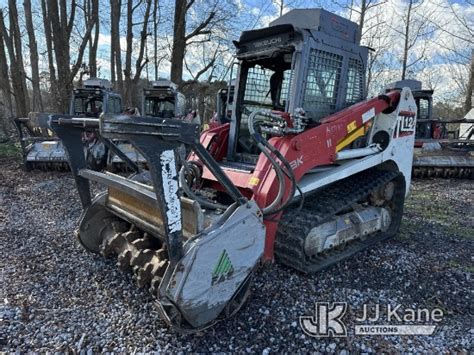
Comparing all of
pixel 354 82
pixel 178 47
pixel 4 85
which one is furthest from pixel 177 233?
pixel 4 85

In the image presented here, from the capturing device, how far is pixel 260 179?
3.23m

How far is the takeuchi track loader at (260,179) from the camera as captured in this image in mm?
2432

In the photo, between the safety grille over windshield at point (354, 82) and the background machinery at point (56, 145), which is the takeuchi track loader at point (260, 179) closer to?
the safety grille over windshield at point (354, 82)

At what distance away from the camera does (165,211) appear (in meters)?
2.36

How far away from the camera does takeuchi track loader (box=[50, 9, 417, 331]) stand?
7.98 ft

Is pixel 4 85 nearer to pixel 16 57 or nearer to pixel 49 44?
pixel 16 57

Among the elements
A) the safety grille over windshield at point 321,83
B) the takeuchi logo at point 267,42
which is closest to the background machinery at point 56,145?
the takeuchi logo at point 267,42

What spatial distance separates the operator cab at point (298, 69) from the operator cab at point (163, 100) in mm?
7940

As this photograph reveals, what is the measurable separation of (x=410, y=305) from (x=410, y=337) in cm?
45

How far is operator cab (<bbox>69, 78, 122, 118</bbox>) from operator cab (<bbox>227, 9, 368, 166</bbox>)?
22.4ft

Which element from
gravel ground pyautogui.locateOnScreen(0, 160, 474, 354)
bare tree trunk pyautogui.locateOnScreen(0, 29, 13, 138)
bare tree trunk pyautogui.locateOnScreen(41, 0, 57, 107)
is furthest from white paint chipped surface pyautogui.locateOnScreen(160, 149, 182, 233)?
bare tree trunk pyautogui.locateOnScreen(0, 29, 13, 138)

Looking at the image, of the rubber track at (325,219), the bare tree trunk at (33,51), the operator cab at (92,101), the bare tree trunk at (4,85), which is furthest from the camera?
the bare tree trunk at (4,85)

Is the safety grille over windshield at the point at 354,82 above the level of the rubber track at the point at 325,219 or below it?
above

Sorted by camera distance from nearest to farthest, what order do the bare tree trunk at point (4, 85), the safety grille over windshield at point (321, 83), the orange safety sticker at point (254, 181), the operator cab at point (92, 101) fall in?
the orange safety sticker at point (254, 181) → the safety grille over windshield at point (321, 83) → the operator cab at point (92, 101) → the bare tree trunk at point (4, 85)
